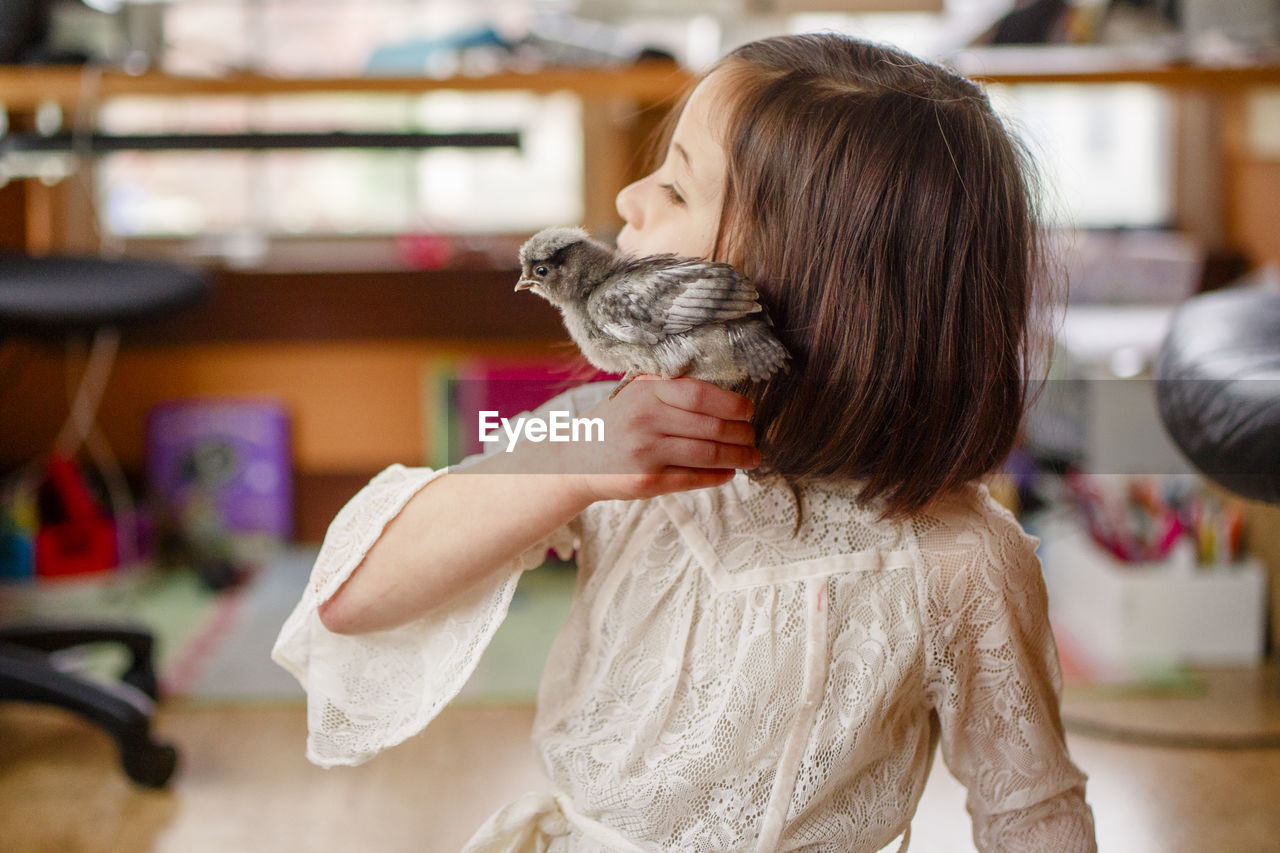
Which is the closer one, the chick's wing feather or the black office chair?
the chick's wing feather

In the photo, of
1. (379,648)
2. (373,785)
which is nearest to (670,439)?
(379,648)

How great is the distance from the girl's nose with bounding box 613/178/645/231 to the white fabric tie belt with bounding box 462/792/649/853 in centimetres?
36

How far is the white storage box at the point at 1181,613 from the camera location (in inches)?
65.1

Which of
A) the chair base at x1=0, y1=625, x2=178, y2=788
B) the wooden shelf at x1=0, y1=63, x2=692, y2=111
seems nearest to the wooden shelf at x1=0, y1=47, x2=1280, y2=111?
the wooden shelf at x1=0, y1=63, x2=692, y2=111

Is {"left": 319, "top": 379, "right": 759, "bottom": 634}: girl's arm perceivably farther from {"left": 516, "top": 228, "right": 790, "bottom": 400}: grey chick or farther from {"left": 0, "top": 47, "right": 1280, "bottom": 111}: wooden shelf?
{"left": 0, "top": 47, "right": 1280, "bottom": 111}: wooden shelf

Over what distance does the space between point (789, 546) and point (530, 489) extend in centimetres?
17

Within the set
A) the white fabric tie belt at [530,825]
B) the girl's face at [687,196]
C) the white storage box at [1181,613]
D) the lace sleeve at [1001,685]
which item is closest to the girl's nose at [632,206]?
the girl's face at [687,196]

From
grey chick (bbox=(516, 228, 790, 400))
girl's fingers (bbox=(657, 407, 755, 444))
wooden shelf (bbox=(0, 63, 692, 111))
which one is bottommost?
girl's fingers (bbox=(657, 407, 755, 444))

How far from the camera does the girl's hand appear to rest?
0.47 metres

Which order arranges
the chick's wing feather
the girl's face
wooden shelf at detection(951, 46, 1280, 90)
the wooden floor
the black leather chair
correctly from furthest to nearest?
wooden shelf at detection(951, 46, 1280, 90)
the wooden floor
the black leather chair
the girl's face
the chick's wing feather

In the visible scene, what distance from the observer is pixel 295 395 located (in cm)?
234

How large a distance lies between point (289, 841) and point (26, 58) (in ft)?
4.38

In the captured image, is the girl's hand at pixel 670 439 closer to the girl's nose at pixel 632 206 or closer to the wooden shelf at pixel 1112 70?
the girl's nose at pixel 632 206

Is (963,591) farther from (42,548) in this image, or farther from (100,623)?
(42,548)
